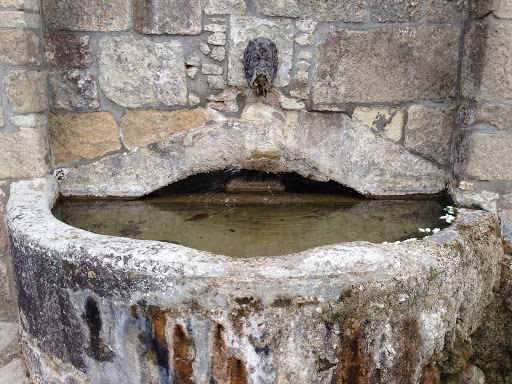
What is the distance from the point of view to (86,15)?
237 centimetres

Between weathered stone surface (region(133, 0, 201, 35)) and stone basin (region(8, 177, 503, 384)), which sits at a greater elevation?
weathered stone surface (region(133, 0, 201, 35))

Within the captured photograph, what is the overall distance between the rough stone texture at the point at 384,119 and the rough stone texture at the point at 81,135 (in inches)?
55.2

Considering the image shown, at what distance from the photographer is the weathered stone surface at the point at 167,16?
2.35m

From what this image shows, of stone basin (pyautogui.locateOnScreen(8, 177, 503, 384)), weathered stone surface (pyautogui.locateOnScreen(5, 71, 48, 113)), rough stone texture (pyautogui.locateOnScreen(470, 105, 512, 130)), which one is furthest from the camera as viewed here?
rough stone texture (pyautogui.locateOnScreen(470, 105, 512, 130))

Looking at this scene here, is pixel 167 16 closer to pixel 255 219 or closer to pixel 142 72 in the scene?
pixel 142 72

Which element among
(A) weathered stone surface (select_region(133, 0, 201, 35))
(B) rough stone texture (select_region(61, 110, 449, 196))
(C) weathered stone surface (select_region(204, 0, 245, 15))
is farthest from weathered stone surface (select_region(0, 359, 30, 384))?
(C) weathered stone surface (select_region(204, 0, 245, 15))

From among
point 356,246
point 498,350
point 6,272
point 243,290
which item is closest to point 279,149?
point 356,246

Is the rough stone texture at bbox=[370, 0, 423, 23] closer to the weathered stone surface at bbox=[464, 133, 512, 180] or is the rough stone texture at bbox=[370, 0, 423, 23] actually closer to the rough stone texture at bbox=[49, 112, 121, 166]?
the weathered stone surface at bbox=[464, 133, 512, 180]

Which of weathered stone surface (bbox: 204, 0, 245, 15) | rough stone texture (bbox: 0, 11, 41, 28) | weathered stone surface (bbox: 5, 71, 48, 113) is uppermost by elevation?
weathered stone surface (bbox: 204, 0, 245, 15)

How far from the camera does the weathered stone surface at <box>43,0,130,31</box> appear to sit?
2.35 metres

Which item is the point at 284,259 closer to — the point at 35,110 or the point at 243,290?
the point at 243,290

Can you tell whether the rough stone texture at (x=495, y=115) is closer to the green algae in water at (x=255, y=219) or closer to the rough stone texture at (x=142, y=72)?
the green algae in water at (x=255, y=219)

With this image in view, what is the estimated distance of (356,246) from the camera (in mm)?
A: 1584

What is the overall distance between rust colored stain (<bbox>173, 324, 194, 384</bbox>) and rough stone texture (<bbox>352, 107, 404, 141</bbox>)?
64.0 inches
